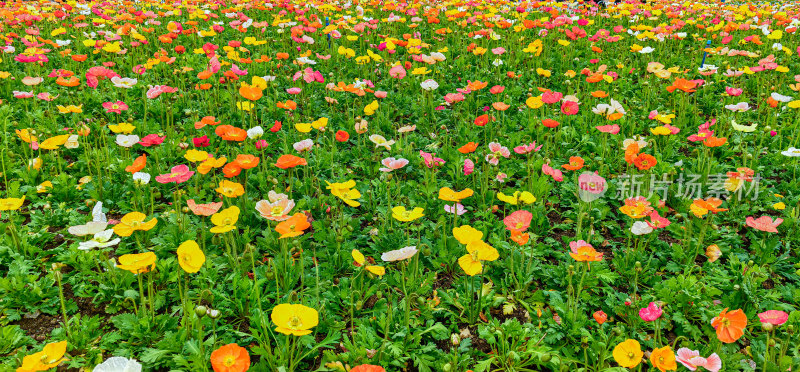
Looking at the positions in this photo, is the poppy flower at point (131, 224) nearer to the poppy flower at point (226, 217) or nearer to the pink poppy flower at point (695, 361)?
Result: the poppy flower at point (226, 217)

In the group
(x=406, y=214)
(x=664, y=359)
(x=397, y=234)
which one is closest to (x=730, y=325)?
(x=664, y=359)

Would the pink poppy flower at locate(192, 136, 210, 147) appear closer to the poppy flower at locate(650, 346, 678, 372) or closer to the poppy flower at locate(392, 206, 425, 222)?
the poppy flower at locate(392, 206, 425, 222)

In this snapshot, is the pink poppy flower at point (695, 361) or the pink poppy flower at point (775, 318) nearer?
the pink poppy flower at point (695, 361)

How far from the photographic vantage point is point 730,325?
1.86 meters

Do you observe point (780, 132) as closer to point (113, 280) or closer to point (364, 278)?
point (364, 278)

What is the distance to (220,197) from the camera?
117 inches

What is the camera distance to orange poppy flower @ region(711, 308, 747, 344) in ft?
6.02

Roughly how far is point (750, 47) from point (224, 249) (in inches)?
274

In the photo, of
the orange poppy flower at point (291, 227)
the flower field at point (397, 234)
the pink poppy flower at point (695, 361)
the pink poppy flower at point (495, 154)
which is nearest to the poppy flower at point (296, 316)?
the flower field at point (397, 234)

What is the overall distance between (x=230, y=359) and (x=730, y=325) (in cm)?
173

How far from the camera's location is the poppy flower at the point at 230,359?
1.63m

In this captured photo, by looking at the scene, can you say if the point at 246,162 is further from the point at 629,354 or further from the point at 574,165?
the point at 629,354

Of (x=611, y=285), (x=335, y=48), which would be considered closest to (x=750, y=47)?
(x=335, y=48)

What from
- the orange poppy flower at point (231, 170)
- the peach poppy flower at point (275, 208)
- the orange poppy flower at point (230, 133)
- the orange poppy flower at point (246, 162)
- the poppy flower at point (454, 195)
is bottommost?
the poppy flower at point (454, 195)
